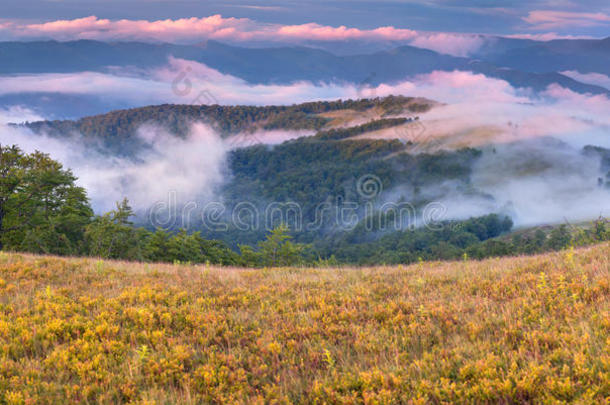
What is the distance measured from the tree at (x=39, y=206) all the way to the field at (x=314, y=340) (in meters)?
29.6

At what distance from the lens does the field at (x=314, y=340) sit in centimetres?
439

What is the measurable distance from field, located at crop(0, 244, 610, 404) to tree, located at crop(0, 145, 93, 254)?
29.6 m

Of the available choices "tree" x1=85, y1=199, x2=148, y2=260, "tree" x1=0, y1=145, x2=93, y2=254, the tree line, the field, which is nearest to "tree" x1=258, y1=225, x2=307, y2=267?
the tree line

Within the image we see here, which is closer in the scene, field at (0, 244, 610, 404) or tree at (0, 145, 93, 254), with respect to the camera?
field at (0, 244, 610, 404)

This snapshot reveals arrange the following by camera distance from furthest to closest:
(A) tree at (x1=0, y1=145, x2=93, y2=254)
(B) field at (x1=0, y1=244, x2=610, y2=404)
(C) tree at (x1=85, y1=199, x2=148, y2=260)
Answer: (C) tree at (x1=85, y1=199, x2=148, y2=260)
(A) tree at (x1=0, y1=145, x2=93, y2=254)
(B) field at (x1=0, y1=244, x2=610, y2=404)

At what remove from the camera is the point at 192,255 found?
1919 inches

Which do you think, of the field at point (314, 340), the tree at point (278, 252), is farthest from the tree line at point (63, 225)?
the field at point (314, 340)

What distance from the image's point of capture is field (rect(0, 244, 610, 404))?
4391 millimetres

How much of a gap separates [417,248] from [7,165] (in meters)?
138

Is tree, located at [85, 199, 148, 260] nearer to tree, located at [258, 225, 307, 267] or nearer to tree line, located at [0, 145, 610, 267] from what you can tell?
tree line, located at [0, 145, 610, 267]

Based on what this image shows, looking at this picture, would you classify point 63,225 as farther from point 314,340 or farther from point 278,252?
point 314,340

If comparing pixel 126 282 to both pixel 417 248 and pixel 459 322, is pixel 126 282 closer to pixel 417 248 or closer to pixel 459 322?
pixel 459 322

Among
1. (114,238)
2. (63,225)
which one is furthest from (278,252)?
(63,225)

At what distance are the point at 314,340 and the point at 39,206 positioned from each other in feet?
138
